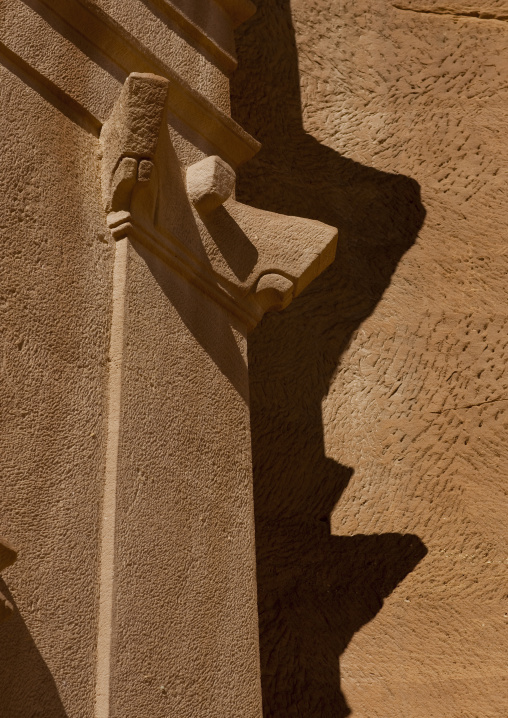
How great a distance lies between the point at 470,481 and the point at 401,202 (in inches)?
48.0

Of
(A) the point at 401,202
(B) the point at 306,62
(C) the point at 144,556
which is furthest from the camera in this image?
(B) the point at 306,62

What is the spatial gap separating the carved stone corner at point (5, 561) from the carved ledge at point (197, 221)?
979 mm

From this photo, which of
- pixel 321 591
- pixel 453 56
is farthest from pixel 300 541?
pixel 453 56

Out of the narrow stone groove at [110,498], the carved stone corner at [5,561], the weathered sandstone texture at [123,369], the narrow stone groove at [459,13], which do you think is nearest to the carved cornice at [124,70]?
the weathered sandstone texture at [123,369]

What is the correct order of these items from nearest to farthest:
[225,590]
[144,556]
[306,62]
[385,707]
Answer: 1. [144,556]
2. [225,590]
3. [385,707]
4. [306,62]

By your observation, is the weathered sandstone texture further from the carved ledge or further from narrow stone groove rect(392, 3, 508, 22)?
narrow stone groove rect(392, 3, 508, 22)

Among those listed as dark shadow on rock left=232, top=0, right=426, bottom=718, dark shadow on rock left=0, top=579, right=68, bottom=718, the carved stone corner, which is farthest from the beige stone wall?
dark shadow on rock left=232, top=0, right=426, bottom=718

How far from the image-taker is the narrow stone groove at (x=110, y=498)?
2.30 m

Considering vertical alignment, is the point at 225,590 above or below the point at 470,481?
below

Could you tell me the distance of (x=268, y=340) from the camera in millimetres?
4266

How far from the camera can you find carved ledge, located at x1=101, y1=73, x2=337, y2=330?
276cm

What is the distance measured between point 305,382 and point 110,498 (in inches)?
70.7

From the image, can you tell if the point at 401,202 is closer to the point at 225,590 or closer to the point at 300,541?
the point at 300,541

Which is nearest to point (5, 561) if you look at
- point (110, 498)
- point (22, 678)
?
point (22, 678)
